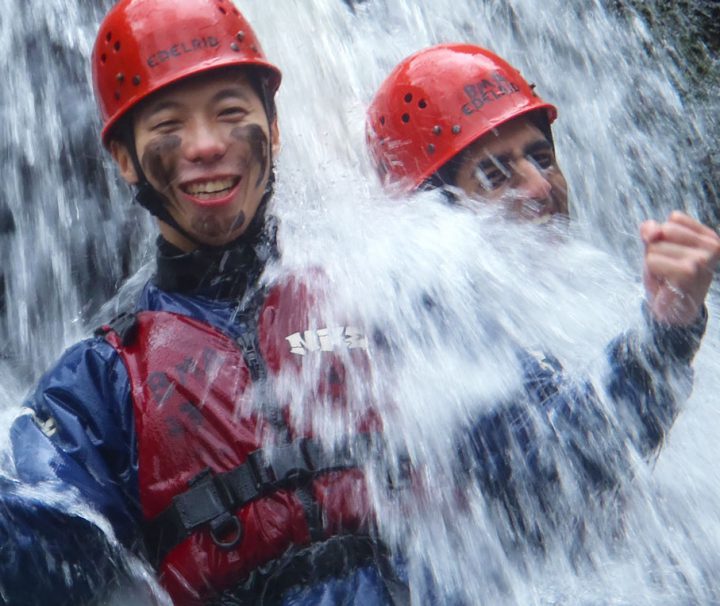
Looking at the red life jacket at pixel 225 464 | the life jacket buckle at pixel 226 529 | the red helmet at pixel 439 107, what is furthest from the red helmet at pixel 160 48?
the life jacket buckle at pixel 226 529

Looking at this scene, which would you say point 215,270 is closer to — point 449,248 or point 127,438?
point 127,438

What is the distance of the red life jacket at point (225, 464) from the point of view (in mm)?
2490

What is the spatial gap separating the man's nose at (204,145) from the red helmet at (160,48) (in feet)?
0.71

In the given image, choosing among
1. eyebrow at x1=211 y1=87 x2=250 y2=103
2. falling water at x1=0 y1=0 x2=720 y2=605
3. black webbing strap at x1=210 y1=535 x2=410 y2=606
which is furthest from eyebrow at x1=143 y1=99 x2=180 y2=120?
black webbing strap at x1=210 y1=535 x2=410 y2=606

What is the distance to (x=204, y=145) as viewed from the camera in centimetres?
279

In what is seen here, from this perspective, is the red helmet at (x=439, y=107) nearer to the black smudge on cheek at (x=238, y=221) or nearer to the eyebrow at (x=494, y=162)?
the eyebrow at (x=494, y=162)

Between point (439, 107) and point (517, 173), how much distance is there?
0.55 metres

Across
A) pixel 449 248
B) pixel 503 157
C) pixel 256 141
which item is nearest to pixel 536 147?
pixel 503 157

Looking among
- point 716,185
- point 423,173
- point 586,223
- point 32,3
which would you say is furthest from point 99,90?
point 716,185

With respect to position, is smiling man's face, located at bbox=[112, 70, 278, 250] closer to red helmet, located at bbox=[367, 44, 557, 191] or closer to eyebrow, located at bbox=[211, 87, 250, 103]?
eyebrow, located at bbox=[211, 87, 250, 103]

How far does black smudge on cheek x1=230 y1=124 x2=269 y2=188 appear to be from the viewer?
9.45ft

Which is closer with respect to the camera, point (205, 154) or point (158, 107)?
point (205, 154)

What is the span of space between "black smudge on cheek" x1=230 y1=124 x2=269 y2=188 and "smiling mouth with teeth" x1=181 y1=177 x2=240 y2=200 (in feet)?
0.38

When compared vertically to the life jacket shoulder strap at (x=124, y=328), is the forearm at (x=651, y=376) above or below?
below
